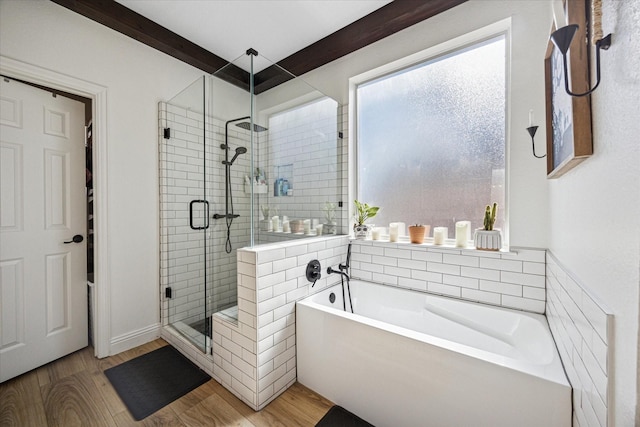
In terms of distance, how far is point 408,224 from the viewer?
2254 millimetres

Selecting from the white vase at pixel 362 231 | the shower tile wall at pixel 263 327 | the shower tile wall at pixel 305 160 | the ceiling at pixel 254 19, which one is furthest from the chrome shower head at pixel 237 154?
the white vase at pixel 362 231

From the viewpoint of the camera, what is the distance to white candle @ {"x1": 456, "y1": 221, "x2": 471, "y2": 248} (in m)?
1.86

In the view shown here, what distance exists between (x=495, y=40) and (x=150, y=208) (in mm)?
3171

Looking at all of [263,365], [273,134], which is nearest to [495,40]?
[273,134]

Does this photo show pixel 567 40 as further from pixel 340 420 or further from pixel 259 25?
pixel 259 25

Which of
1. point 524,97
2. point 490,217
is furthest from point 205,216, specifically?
point 524,97

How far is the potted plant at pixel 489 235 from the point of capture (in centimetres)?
173

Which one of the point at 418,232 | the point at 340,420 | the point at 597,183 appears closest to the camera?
the point at 597,183

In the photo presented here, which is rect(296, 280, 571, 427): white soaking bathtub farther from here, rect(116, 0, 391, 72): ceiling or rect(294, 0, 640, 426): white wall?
rect(116, 0, 391, 72): ceiling

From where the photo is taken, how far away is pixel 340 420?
1.48m

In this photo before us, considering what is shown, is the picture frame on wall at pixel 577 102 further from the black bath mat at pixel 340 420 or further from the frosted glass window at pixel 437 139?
the black bath mat at pixel 340 420

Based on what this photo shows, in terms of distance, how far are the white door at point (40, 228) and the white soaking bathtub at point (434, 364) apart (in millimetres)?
1973

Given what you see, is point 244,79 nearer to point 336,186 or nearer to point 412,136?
point 336,186

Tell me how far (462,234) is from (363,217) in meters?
0.81
